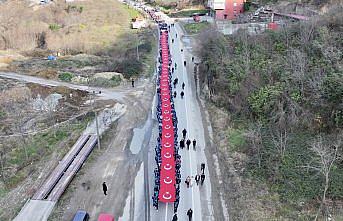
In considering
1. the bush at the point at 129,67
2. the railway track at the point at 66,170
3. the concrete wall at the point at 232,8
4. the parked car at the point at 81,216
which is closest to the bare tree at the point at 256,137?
the parked car at the point at 81,216

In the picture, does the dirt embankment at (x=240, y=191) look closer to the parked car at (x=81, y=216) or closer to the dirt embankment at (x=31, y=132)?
the parked car at (x=81, y=216)

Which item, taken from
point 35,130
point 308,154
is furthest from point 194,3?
point 308,154

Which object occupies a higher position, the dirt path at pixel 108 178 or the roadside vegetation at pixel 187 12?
the roadside vegetation at pixel 187 12

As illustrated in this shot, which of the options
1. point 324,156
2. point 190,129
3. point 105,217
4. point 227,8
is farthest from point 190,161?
point 227,8

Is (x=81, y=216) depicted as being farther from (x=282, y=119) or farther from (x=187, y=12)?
(x=187, y=12)

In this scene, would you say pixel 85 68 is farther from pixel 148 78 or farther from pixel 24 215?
pixel 24 215

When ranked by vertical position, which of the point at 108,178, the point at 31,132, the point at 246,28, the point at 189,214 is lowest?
the point at 189,214

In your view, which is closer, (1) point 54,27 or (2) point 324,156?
(2) point 324,156
